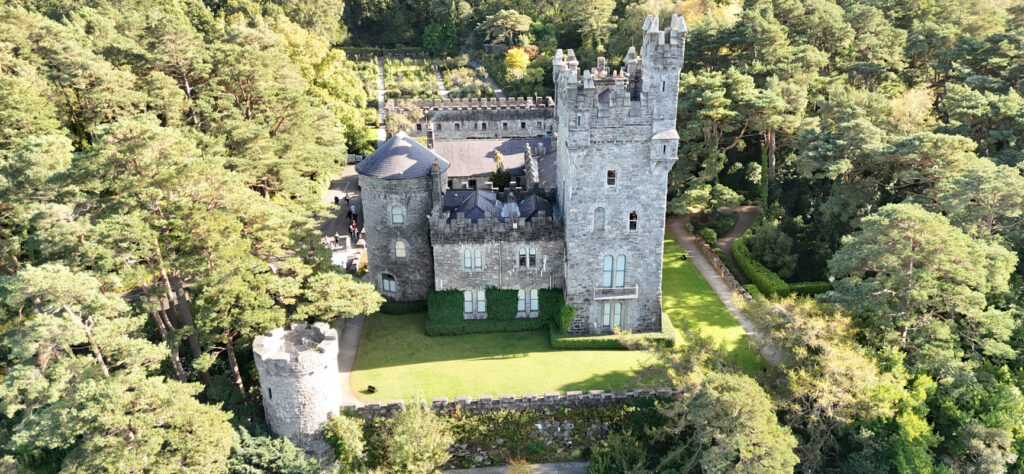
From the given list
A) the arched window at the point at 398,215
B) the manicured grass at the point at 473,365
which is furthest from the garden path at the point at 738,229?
the arched window at the point at 398,215

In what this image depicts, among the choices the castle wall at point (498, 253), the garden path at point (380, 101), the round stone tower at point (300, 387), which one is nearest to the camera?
the round stone tower at point (300, 387)

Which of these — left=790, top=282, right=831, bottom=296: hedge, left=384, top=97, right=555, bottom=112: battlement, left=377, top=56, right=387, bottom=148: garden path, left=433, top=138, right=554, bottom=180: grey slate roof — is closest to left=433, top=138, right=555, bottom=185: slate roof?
left=433, top=138, right=554, bottom=180: grey slate roof

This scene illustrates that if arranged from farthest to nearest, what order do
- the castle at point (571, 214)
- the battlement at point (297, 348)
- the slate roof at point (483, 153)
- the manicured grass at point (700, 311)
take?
the slate roof at point (483, 153) → the manicured grass at point (700, 311) → the castle at point (571, 214) → the battlement at point (297, 348)

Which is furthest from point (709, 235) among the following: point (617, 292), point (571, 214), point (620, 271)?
point (571, 214)

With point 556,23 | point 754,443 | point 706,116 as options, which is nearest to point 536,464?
point 754,443

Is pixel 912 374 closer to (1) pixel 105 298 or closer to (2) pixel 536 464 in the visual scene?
(2) pixel 536 464

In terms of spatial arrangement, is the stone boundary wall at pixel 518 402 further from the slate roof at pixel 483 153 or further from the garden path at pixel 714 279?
the slate roof at pixel 483 153
